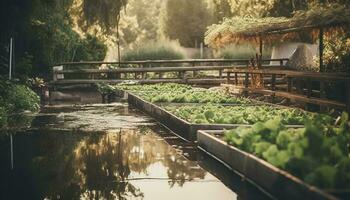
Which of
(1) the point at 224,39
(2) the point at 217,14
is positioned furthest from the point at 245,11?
(2) the point at 217,14

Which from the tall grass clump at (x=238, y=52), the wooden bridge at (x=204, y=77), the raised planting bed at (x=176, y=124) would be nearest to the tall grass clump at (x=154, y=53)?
the wooden bridge at (x=204, y=77)

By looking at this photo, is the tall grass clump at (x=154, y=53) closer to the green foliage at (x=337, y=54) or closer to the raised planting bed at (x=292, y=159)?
the green foliage at (x=337, y=54)

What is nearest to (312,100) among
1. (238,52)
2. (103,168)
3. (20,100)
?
(103,168)

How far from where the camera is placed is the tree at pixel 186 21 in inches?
2501

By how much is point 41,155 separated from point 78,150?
32.4 inches

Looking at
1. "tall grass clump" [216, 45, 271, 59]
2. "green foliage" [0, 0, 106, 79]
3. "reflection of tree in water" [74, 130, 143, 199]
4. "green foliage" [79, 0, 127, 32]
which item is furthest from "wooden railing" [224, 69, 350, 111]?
"tall grass clump" [216, 45, 271, 59]

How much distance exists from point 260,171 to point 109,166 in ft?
9.69

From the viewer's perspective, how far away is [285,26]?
1970 centimetres

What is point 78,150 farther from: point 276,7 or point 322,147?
point 276,7

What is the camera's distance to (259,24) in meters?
22.0

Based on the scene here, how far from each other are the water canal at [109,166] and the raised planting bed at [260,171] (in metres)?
0.16

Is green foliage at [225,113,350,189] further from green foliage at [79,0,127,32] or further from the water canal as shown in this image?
green foliage at [79,0,127,32]

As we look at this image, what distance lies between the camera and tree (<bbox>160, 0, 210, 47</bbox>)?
63531 mm

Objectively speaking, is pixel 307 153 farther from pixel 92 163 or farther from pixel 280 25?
pixel 280 25
